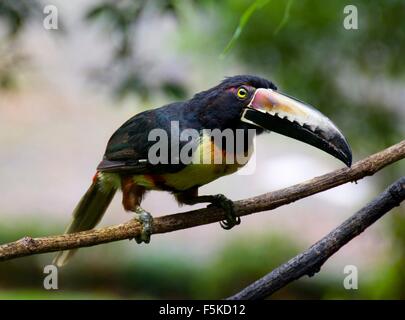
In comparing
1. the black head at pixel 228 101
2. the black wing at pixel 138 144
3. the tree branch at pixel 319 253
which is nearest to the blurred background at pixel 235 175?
the black wing at pixel 138 144

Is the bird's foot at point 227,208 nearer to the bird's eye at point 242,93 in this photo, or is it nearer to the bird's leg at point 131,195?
the bird's leg at point 131,195

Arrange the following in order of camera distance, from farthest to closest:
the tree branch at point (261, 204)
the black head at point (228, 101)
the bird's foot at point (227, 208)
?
the bird's foot at point (227, 208) → the black head at point (228, 101) → the tree branch at point (261, 204)

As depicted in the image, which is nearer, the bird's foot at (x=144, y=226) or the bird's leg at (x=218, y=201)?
the bird's foot at (x=144, y=226)

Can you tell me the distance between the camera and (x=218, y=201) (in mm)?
2127

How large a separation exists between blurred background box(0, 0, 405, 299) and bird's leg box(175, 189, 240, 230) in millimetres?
1406

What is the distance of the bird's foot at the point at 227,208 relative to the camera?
2.04 meters

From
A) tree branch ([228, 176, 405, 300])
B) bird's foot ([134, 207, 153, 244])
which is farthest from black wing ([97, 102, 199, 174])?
tree branch ([228, 176, 405, 300])

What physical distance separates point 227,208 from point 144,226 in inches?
10.6

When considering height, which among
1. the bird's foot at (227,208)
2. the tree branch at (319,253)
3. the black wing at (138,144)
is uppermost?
the black wing at (138,144)

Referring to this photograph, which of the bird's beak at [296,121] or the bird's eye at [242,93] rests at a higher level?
the bird's eye at [242,93]

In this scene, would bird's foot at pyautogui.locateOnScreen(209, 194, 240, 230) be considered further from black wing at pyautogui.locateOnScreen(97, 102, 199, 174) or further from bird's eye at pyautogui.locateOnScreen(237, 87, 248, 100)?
bird's eye at pyautogui.locateOnScreen(237, 87, 248, 100)

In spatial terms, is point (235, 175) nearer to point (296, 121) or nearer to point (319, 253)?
point (296, 121)
